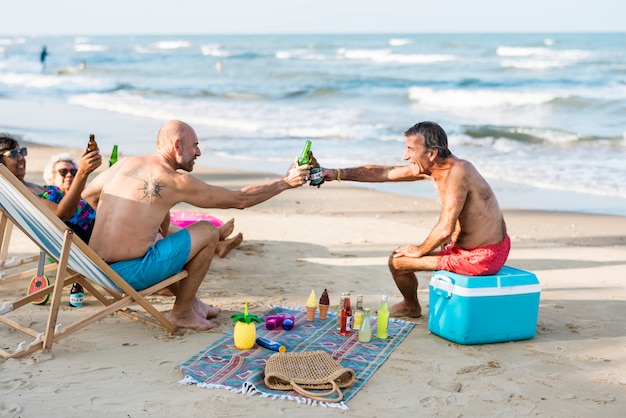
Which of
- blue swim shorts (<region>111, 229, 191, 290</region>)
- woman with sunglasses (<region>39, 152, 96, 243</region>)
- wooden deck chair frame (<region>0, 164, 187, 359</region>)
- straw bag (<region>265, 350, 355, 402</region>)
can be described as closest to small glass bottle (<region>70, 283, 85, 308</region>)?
woman with sunglasses (<region>39, 152, 96, 243</region>)

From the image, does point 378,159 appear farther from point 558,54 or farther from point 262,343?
point 558,54

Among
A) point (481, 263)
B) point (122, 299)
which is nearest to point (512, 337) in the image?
point (481, 263)

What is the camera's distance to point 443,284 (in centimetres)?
501

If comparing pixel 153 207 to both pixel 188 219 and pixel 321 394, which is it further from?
pixel 188 219

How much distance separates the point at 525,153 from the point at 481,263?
9.78 m

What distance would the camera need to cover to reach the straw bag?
4121 mm

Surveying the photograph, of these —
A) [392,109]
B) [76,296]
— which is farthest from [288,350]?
[392,109]

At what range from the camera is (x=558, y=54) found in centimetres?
4566

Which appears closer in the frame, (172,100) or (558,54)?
(172,100)

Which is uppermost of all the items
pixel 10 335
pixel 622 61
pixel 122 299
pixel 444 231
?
pixel 622 61

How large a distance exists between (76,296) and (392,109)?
56.2 ft

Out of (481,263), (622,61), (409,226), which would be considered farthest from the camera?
(622,61)

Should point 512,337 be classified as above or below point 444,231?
below

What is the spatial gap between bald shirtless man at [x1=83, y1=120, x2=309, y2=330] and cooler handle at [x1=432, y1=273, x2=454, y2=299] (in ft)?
4.45
